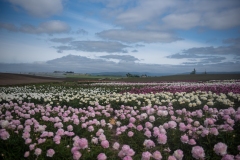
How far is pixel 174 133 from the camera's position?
4.25 m

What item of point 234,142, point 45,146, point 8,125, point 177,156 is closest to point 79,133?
point 45,146

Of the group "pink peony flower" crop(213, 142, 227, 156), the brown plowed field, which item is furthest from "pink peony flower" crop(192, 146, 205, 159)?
the brown plowed field

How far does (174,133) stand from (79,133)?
2.75 meters

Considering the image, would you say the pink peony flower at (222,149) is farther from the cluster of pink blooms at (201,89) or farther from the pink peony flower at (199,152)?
the cluster of pink blooms at (201,89)

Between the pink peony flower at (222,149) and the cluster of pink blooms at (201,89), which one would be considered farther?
the cluster of pink blooms at (201,89)

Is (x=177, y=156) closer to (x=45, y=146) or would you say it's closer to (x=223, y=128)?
(x=223, y=128)

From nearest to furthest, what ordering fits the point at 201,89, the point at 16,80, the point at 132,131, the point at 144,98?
the point at 132,131 < the point at 144,98 < the point at 201,89 < the point at 16,80

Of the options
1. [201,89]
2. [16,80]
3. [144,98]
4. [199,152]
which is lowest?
[199,152]

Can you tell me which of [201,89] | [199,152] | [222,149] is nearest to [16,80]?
[201,89]

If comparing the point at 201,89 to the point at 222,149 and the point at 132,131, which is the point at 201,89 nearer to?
the point at 132,131

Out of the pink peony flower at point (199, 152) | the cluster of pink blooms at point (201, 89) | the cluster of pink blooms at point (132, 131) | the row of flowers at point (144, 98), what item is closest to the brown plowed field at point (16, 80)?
the row of flowers at point (144, 98)

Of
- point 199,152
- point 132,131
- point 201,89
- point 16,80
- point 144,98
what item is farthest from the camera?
point 16,80

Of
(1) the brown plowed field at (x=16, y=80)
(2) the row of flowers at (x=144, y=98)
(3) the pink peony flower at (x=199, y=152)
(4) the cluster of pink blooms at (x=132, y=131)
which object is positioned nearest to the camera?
(3) the pink peony flower at (x=199, y=152)

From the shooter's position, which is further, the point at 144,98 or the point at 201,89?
the point at 201,89
